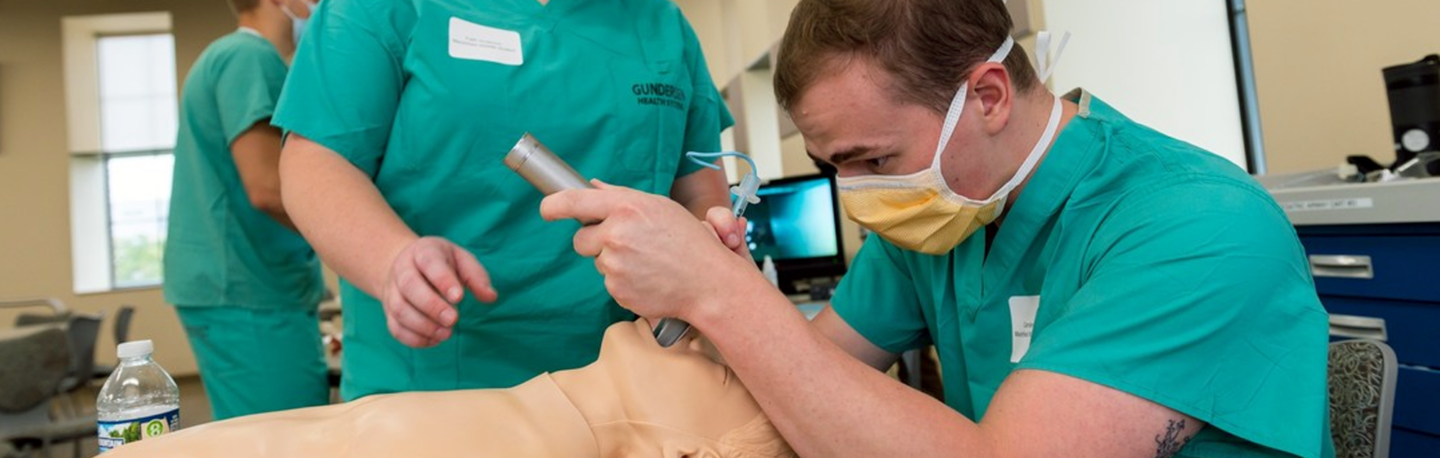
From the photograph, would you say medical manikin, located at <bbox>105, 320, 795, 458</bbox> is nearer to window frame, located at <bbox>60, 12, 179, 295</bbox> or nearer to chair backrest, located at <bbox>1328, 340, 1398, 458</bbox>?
chair backrest, located at <bbox>1328, 340, 1398, 458</bbox>

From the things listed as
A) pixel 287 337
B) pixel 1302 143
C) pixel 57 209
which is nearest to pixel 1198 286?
→ pixel 287 337

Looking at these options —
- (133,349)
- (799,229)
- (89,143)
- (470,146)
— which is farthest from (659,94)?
(89,143)

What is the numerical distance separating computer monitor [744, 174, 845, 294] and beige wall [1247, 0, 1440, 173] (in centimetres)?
164

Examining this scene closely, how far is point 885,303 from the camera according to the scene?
1.31 metres

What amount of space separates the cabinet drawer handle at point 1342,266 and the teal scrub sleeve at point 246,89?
2047 mm

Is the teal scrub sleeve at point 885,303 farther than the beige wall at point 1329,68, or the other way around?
the beige wall at point 1329,68

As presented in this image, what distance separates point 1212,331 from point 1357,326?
137cm

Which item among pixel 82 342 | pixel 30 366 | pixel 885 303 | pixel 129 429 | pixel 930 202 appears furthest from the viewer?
pixel 82 342

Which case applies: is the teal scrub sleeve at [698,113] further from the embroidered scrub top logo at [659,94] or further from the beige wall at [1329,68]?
the beige wall at [1329,68]

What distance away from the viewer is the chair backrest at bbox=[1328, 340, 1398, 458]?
3.58 feet

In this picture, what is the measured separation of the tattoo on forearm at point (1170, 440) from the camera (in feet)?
2.73

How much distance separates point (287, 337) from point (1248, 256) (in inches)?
67.4

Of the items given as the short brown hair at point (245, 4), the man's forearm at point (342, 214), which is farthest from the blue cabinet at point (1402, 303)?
the short brown hair at point (245, 4)

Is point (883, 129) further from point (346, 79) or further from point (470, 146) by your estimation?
point (346, 79)
